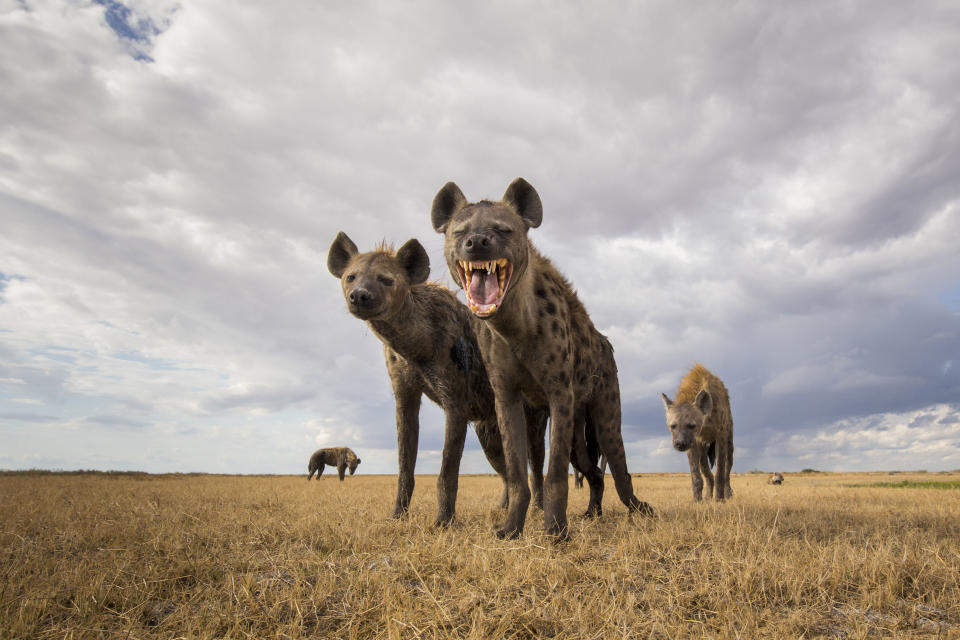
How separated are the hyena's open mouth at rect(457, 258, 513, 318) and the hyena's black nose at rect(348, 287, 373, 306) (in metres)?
1.44

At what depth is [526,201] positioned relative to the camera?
490 centimetres

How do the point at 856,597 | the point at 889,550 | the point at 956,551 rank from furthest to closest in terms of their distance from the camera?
1. the point at 956,551
2. the point at 889,550
3. the point at 856,597

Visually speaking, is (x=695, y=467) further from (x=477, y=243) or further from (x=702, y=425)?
(x=477, y=243)

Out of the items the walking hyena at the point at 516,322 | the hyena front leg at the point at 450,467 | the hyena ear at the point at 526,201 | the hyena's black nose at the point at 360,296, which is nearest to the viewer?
the walking hyena at the point at 516,322

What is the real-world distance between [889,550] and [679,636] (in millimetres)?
2523

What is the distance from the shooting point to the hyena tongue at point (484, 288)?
4.15 m

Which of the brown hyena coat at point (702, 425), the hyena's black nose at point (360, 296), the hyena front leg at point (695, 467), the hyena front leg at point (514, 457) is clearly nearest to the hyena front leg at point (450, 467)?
the hyena front leg at point (514, 457)

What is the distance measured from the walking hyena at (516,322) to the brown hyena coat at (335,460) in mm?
17436

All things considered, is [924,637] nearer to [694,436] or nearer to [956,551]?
[956,551]

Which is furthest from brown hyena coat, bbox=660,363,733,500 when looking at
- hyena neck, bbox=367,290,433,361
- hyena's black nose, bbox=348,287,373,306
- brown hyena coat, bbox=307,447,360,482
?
brown hyena coat, bbox=307,447,360,482

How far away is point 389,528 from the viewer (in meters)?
5.19

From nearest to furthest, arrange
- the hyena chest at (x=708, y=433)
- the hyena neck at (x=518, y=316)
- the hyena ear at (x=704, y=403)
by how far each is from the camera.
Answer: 1. the hyena neck at (x=518, y=316)
2. the hyena ear at (x=704, y=403)
3. the hyena chest at (x=708, y=433)

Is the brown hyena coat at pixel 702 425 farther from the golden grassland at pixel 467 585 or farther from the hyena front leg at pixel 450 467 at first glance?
the hyena front leg at pixel 450 467

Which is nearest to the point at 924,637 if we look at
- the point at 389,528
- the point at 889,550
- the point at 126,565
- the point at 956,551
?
the point at 889,550
